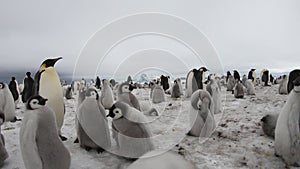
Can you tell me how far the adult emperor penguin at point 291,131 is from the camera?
11.8 ft

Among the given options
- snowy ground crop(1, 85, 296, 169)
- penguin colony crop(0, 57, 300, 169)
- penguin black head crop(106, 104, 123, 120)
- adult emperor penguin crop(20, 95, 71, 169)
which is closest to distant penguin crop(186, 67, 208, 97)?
snowy ground crop(1, 85, 296, 169)

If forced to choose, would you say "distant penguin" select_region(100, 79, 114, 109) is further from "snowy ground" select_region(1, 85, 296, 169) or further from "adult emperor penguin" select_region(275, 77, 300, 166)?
"adult emperor penguin" select_region(275, 77, 300, 166)

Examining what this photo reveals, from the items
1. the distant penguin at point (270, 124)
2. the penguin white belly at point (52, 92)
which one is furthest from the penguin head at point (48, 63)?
the distant penguin at point (270, 124)

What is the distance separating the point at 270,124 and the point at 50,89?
506 cm

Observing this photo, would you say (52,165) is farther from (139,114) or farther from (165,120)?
(165,120)

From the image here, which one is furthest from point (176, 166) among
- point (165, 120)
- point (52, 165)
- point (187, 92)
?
point (187, 92)

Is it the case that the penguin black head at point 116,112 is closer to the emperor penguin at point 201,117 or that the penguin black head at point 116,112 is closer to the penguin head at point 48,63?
the emperor penguin at point 201,117

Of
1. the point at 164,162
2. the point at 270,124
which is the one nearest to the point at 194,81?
the point at 270,124

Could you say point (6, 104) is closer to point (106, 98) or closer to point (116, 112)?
point (106, 98)

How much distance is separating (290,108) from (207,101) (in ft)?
6.12

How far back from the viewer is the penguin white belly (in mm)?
4984

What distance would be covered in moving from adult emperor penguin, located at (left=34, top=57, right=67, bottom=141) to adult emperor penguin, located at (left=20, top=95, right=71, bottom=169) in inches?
77.6

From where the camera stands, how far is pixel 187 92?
12305mm

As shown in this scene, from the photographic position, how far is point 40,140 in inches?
114
